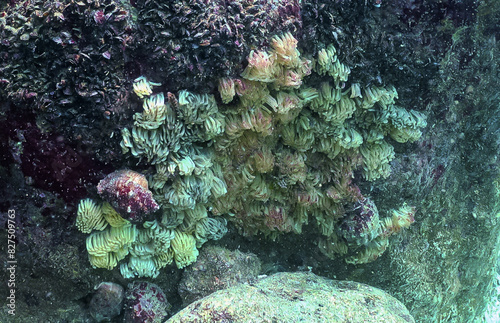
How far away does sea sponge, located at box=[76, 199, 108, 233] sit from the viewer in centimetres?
279

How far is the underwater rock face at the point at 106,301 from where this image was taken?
3.21 metres

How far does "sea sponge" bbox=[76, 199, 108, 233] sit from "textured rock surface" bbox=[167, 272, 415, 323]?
0.91 metres

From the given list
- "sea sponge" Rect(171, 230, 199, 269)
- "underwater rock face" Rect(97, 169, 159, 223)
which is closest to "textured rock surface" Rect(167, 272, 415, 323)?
"sea sponge" Rect(171, 230, 199, 269)

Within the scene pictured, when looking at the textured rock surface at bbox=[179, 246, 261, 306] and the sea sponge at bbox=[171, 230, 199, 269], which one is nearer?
the sea sponge at bbox=[171, 230, 199, 269]

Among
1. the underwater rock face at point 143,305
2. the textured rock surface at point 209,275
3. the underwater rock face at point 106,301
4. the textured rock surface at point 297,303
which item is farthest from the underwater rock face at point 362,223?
the underwater rock face at point 106,301

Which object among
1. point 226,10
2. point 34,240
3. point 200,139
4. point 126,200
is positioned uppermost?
point 226,10

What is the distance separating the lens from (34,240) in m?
2.88

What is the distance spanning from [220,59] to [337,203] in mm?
1766

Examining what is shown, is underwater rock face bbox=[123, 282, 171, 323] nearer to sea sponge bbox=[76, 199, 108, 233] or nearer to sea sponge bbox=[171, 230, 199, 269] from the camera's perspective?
sea sponge bbox=[171, 230, 199, 269]

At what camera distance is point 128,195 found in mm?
2623

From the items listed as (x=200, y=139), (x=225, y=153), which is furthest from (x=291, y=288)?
(x=200, y=139)

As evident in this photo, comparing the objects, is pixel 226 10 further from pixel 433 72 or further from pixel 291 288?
pixel 291 288

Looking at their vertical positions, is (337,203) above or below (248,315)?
above

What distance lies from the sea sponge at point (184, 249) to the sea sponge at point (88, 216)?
2.15 feet
